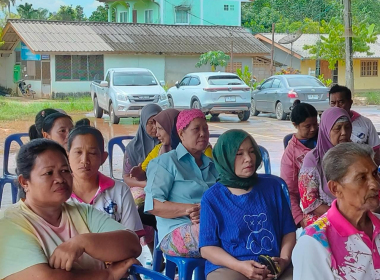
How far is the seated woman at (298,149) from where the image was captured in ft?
13.7

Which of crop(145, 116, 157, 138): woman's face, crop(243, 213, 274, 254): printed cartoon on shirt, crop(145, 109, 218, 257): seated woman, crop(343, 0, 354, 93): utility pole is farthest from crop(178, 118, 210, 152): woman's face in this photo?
crop(343, 0, 354, 93): utility pole

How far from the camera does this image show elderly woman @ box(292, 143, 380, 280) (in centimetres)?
229

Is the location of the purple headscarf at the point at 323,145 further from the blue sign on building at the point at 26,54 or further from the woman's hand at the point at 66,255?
the blue sign on building at the point at 26,54

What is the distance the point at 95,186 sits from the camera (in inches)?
128

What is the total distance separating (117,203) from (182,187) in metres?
0.60

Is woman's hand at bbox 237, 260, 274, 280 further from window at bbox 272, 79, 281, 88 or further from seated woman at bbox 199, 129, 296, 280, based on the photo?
Answer: window at bbox 272, 79, 281, 88

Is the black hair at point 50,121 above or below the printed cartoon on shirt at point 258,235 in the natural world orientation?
above

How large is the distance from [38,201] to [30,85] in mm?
27870

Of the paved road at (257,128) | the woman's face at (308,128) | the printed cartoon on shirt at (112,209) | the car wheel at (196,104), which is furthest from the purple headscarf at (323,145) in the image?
the car wheel at (196,104)

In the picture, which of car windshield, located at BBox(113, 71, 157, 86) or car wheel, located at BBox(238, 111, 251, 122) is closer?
car wheel, located at BBox(238, 111, 251, 122)

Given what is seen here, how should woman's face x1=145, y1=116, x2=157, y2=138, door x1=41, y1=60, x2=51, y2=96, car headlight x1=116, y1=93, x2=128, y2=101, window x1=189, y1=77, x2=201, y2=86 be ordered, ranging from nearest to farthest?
woman's face x1=145, y1=116, x2=157, y2=138 → car headlight x1=116, y1=93, x2=128, y2=101 → window x1=189, y1=77, x2=201, y2=86 → door x1=41, y1=60, x2=51, y2=96

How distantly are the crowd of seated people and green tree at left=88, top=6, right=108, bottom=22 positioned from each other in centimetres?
3561

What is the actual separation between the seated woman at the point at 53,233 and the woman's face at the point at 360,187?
88 centimetres

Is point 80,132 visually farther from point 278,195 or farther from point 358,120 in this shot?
point 358,120
